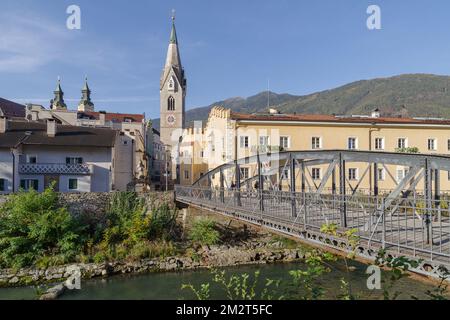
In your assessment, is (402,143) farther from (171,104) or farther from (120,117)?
(120,117)

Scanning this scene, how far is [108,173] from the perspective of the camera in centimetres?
2839

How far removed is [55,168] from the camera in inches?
1051

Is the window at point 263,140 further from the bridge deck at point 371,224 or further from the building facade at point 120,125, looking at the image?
the building facade at point 120,125

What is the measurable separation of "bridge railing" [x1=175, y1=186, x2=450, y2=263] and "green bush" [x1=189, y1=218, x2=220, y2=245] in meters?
4.44

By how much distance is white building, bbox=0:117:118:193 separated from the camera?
83.5ft

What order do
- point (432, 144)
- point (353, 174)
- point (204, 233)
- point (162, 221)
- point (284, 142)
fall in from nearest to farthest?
point (204, 233), point (162, 221), point (284, 142), point (353, 174), point (432, 144)

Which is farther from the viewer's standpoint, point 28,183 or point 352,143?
point 352,143

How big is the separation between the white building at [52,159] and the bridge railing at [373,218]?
501 inches

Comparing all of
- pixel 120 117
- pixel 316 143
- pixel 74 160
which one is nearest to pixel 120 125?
pixel 120 117

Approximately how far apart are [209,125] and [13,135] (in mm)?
17328

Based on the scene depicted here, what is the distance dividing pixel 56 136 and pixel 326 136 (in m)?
22.7

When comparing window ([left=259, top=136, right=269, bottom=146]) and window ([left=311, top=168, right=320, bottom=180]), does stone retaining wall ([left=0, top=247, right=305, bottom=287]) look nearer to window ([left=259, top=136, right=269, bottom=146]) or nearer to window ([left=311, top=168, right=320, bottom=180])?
window ([left=311, top=168, right=320, bottom=180])

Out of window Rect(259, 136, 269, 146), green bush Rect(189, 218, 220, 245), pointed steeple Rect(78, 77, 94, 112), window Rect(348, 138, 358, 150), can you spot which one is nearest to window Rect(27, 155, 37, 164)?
green bush Rect(189, 218, 220, 245)

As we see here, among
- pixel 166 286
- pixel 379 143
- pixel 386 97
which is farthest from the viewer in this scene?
pixel 386 97
